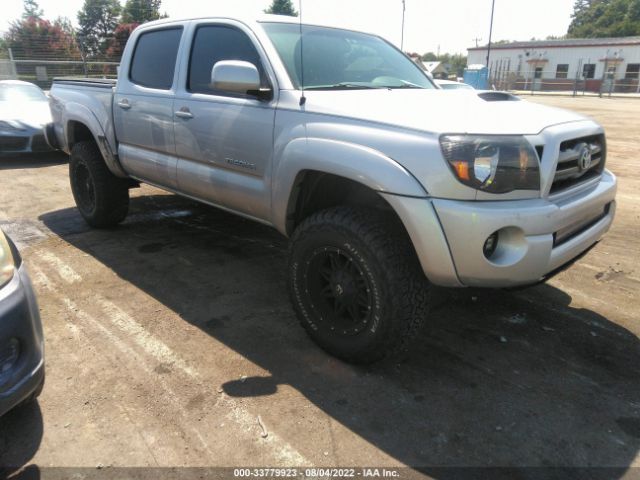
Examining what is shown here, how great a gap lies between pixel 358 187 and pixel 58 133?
398 centimetres

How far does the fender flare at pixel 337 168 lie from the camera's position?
2.30 metres

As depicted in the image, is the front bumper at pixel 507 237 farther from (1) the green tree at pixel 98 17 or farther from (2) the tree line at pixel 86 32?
(1) the green tree at pixel 98 17

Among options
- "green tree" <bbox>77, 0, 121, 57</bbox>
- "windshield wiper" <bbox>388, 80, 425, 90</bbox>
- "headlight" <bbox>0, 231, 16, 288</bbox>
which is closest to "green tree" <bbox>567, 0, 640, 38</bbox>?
"green tree" <bbox>77, 0, 121, 57</bbox>

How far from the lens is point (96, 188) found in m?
4.78

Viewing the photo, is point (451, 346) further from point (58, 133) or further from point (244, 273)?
point (58, 133)

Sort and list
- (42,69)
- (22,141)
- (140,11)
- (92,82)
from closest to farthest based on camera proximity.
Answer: (92,82) < (22,141) < (42,69) < (140,11)

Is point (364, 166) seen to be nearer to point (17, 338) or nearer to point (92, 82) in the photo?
point (17, 338)

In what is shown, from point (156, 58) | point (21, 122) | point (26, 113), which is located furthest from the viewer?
point (26, 113)

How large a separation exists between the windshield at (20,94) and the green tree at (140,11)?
3963 centimetres

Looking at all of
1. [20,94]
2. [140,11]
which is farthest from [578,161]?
[140,11]

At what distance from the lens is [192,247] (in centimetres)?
464

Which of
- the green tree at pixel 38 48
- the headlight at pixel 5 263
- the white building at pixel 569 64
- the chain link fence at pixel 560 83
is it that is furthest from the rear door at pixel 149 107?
the chain link fence at pixel 560 83

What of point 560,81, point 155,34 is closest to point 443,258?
point 155,34

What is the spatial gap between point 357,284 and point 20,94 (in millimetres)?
10173
